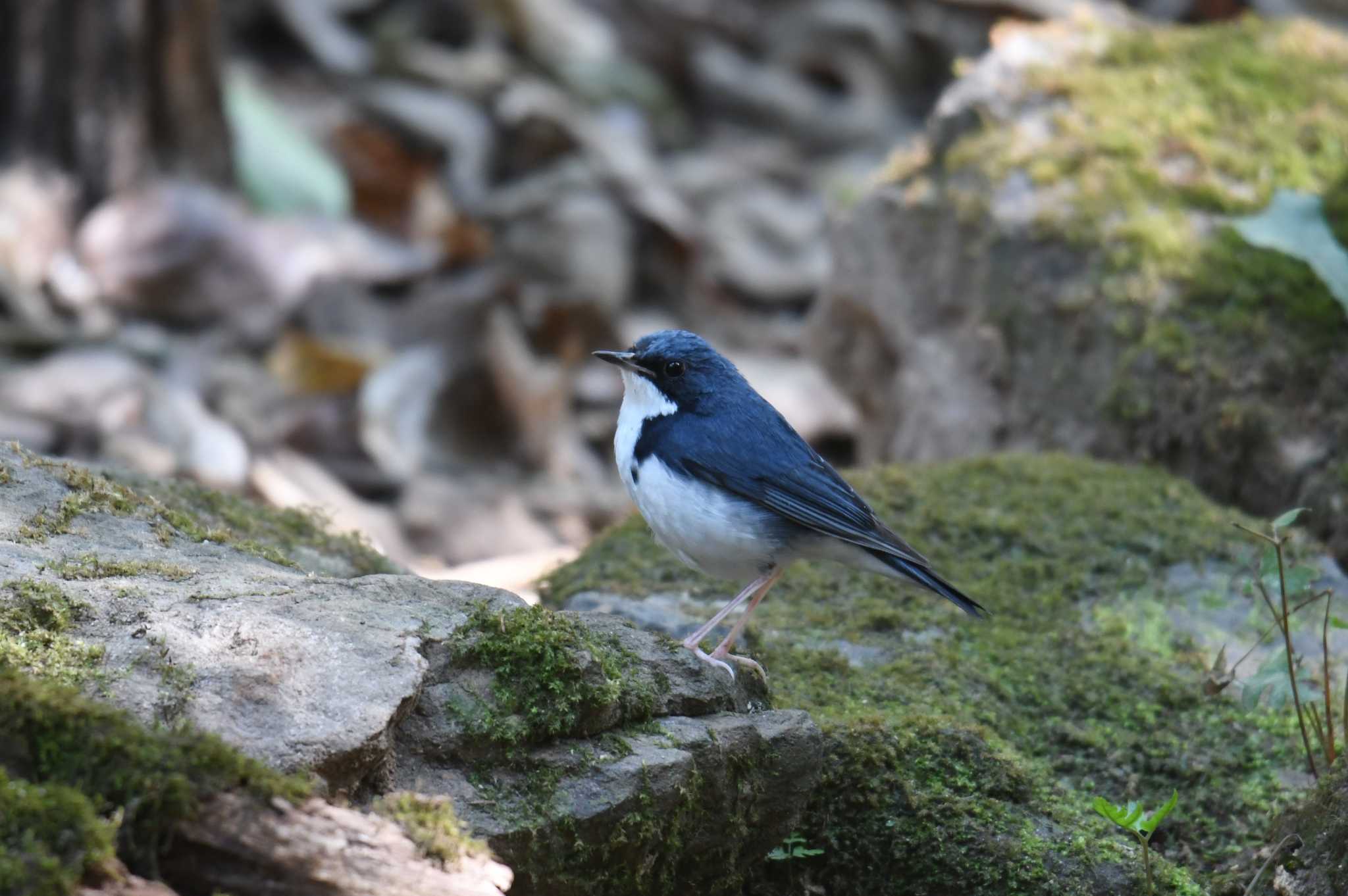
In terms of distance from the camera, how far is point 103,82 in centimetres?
904

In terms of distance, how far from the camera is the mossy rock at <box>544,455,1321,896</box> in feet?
11.2

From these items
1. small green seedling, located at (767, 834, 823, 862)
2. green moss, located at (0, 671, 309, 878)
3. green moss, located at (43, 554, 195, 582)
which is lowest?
green moss, located at (0, 671, 309, 878)

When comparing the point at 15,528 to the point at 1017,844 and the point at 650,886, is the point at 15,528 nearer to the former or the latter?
the point at 650,886

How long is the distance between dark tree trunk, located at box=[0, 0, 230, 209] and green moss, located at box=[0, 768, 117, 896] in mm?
7898

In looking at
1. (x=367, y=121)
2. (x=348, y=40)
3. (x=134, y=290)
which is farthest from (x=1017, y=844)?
(x=348, y=40)

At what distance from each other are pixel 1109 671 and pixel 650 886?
205 centimetres

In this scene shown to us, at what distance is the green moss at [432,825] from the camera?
2.47 m

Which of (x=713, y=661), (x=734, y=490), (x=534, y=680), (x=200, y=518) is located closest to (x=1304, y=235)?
(x=734, y=490)

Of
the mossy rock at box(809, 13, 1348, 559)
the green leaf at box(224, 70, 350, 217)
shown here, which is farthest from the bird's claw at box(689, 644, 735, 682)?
the green leaf at box(224, 70, 350, 217)

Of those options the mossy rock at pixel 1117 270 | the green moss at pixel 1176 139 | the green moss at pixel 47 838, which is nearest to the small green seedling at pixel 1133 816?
the green moss at pixel 47 838

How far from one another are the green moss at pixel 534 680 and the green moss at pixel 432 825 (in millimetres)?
289

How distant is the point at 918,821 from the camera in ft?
11.2

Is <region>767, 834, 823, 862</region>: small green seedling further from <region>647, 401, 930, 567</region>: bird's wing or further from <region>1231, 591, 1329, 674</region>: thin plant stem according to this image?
<region>1231, 591, 1329, 674</region>: thin plant stem

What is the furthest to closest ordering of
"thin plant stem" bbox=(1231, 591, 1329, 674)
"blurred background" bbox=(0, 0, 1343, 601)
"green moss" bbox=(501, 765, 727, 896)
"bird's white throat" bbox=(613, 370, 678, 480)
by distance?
"blurred background" bbox=(0, 0, 1343, 601)
"bird's white throat" bbox=(613, 370, 678, 480)
"thin plant stem" bbox=(1231, 591, 1329, 674)
"green moss" bbox=(501, 765, 727, 896)
